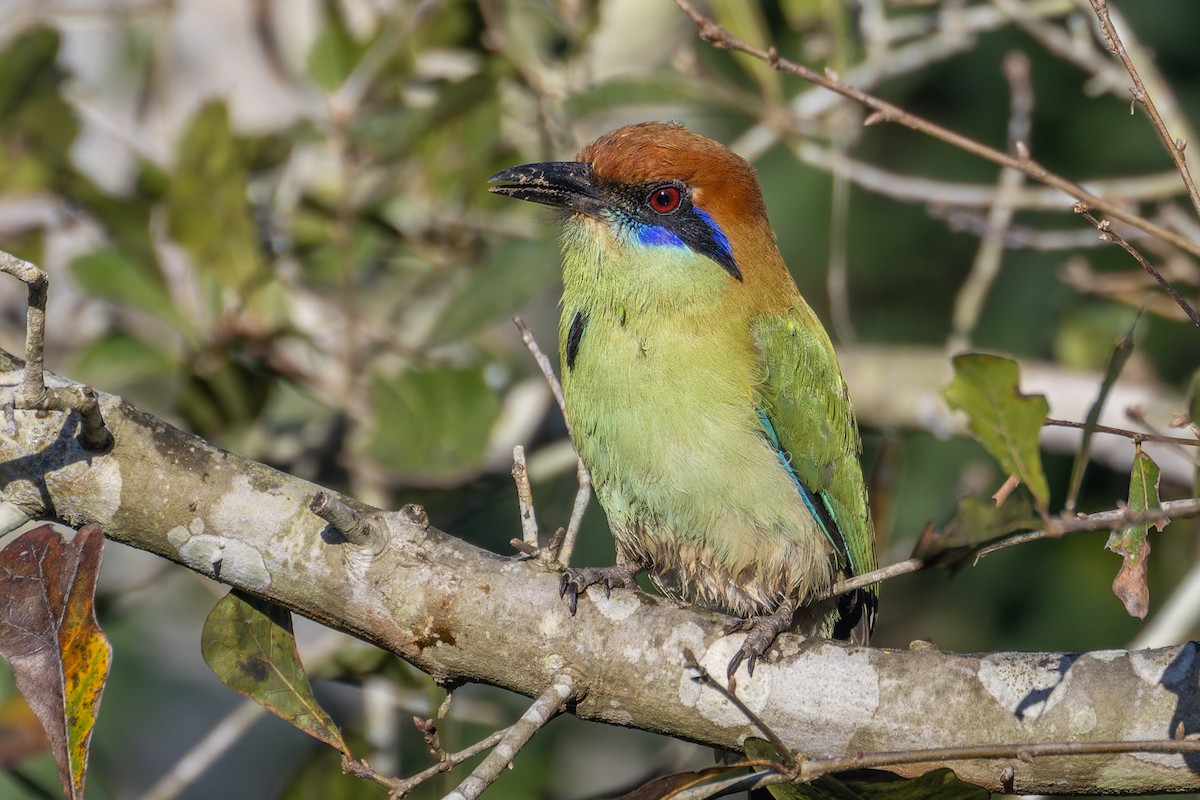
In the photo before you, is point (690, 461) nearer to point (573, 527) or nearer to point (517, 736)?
point (573, 527)

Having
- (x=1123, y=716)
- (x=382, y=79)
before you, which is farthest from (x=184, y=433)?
(x=382, y=79)

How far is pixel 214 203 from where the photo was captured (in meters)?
3.57

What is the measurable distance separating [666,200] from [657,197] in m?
0.02

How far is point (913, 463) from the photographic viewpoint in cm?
555

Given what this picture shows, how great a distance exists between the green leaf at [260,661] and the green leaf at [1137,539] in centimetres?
136

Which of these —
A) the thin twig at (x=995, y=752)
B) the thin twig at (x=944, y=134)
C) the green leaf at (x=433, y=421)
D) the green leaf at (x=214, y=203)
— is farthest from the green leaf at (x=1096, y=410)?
the green leaf at (x=214, y=203)

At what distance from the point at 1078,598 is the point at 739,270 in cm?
306

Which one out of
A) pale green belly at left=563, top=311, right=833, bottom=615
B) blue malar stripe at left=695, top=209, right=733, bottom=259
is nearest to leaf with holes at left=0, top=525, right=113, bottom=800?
pale green belly at left=563, top=311, right=833, bottom=615

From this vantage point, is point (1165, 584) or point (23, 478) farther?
point (1165, 584)

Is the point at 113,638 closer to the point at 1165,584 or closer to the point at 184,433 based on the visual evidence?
the point at 184,433

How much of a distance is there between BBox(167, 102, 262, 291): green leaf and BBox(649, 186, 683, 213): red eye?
127 centimetres

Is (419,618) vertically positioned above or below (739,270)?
below

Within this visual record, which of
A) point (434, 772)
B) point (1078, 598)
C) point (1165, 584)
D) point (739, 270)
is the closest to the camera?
point (434, 772)

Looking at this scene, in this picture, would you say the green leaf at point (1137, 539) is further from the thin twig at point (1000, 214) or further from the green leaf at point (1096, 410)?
the thin twig at point (1000, 214)
